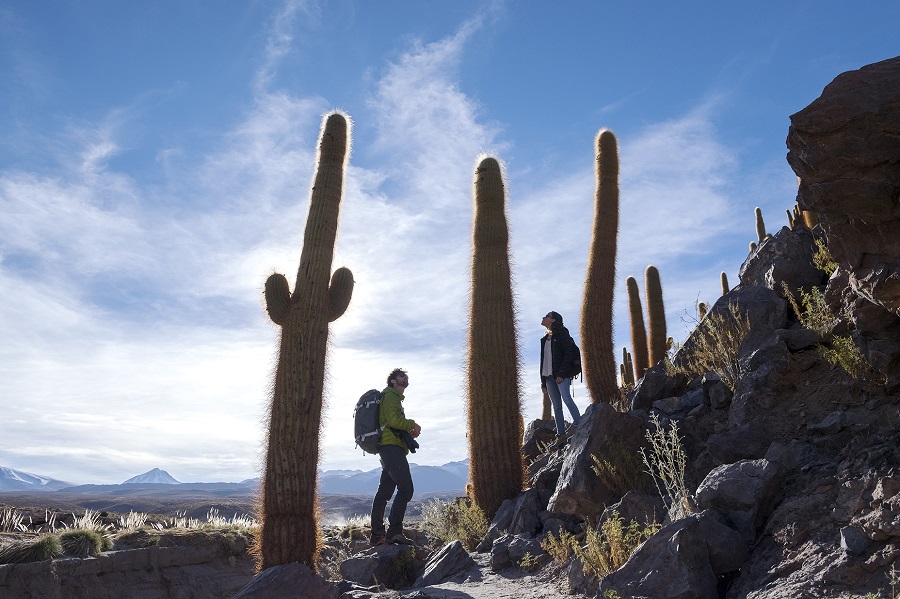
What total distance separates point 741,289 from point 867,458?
3764 millimetres

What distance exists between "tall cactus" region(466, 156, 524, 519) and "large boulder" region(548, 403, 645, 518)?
2.50m

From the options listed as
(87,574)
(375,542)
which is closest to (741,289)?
(375,542)

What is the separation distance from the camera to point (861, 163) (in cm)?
492

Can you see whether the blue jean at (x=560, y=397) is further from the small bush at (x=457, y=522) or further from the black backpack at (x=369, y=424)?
the black backpack at (x=369, y=424)

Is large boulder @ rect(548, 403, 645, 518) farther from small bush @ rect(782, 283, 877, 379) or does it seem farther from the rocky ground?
small bush @ rect(782, 283, 877, 379)

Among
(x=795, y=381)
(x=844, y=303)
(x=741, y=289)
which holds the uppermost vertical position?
(x=741, y=289)

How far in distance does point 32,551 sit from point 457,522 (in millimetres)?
5843

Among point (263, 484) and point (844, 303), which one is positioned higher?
point (844, 303)

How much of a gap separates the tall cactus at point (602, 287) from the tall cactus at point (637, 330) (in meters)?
3.20

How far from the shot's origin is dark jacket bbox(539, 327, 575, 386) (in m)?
9.71

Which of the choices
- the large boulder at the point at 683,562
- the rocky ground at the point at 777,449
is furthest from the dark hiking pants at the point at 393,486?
the large boulder at the point at 683,562

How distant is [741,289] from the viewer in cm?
813

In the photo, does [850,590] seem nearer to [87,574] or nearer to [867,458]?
[867,458]

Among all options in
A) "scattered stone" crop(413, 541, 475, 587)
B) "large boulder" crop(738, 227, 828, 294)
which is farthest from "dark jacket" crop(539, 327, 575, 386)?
"scattered stone" crop(413, 541, 475, 587)
